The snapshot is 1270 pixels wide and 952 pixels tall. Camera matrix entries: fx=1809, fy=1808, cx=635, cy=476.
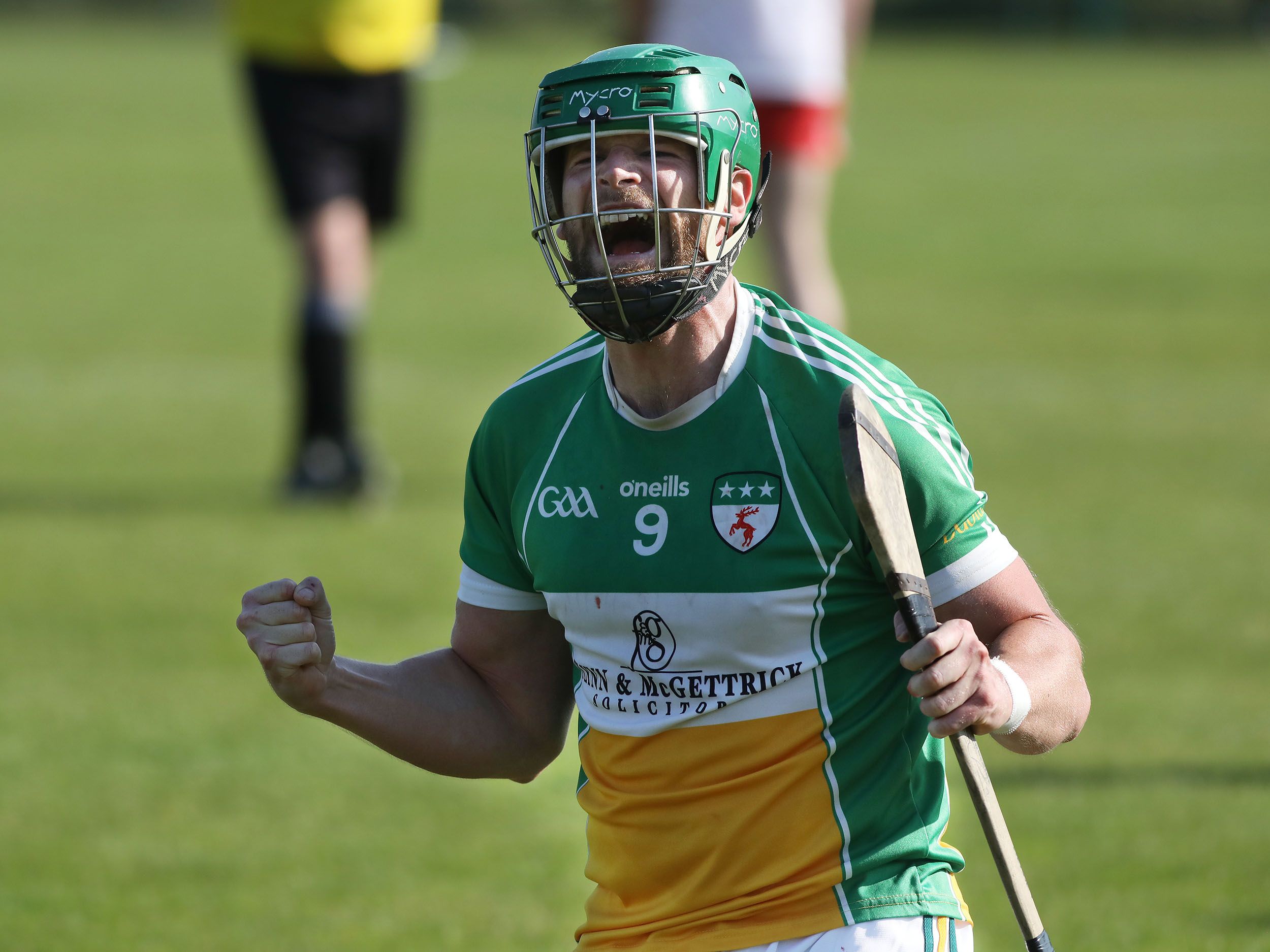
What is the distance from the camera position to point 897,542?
2670 millimetres

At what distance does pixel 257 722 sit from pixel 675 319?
3.25 meters

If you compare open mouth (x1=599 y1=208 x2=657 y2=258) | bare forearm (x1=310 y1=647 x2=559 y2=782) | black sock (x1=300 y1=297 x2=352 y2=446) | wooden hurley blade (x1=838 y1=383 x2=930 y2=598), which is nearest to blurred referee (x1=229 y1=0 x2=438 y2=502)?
black sock (x1=300 y1=297 x2=352 y2=446)

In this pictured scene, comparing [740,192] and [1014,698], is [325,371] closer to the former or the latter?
[740,192]

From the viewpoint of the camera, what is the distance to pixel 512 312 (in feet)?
44.7

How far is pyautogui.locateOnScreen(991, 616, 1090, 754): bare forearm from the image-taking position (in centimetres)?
275

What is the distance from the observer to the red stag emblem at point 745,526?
9.46 feet

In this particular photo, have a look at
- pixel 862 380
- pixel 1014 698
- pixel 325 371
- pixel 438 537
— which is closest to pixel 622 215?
pixel 862 380

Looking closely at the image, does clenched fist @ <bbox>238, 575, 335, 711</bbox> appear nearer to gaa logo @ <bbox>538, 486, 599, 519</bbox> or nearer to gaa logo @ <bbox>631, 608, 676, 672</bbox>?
gaa logo @ <bbox>538, 486, 599, 519</bbox>

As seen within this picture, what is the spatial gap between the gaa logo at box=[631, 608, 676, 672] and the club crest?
179 millimetres

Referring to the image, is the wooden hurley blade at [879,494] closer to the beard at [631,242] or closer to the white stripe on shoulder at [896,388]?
the white stripe on shoulder at [896,388]

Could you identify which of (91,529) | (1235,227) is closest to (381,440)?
(91,529)

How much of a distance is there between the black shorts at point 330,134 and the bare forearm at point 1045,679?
233 inches

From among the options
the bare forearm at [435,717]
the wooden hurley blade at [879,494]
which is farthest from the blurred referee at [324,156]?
the wooden hurley blade at [879,494]

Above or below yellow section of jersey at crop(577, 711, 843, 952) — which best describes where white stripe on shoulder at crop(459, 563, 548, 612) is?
above
